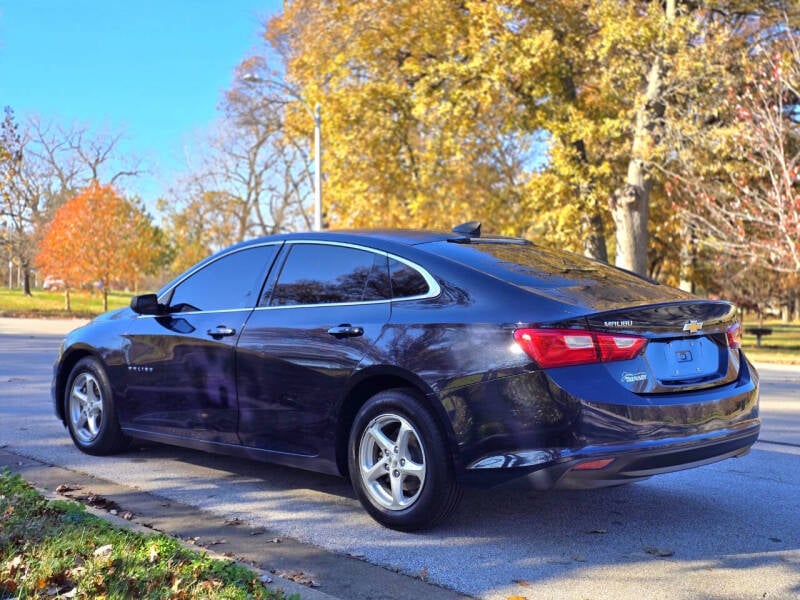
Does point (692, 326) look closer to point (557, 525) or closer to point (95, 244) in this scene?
point (557, 525)

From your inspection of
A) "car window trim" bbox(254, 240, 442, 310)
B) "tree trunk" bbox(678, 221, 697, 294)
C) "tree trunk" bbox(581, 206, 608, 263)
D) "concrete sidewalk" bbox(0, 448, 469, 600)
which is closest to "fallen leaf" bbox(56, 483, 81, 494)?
"concrete sidewalk" bbox(0, 448, 469, 600)

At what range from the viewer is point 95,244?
1465 inches

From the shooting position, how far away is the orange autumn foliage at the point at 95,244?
37031 millimetres

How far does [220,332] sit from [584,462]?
2509mm

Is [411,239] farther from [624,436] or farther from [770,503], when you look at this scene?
[770,503]

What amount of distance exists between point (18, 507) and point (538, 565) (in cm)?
258

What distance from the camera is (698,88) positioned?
2123 centimetres

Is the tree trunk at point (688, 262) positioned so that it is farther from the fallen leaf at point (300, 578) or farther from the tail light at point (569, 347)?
the fallen leaf at point (300, 578)

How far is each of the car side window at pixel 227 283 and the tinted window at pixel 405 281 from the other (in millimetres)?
1047

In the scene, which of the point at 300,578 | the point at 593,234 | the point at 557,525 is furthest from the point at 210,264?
the point at 593,234

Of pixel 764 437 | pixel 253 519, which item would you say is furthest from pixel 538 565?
pixel 764 437

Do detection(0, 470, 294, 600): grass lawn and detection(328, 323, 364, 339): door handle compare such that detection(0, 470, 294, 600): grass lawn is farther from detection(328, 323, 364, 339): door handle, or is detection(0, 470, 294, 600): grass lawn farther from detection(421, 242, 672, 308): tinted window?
detection(421, 242, 672, 308): tinted window

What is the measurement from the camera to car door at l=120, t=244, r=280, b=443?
5527 millimetres

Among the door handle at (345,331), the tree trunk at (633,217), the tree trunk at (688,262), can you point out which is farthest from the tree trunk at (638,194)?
the door handle at (345,331)
